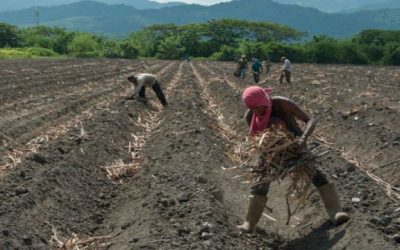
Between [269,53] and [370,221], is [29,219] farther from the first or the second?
[269,53]

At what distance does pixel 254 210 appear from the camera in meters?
6.88

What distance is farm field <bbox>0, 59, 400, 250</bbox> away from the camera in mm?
6629

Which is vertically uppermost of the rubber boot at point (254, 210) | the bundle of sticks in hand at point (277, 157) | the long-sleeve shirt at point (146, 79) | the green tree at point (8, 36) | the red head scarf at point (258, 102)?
the red head scarf at point (258, 102)

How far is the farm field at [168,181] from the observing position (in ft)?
21.7

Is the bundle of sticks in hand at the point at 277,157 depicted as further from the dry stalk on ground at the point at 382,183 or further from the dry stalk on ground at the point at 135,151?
the dry stalk on ground at the point at 135,151

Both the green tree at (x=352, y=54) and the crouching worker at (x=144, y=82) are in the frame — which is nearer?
the crouching worker at (x=144, y=82)

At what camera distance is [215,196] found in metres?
8.07

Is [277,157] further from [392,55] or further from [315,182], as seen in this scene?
[392,55]

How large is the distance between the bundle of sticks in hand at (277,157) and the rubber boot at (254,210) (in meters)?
0.21

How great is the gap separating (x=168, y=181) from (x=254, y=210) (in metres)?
2.10

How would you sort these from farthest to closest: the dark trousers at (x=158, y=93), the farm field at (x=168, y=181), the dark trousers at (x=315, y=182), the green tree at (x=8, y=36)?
1. the green tree at (x=8, y=36)
2. the dark trousers at (x=158, y=93)
3. the dark trousers at (x=315, y=182)
4. the farm field at (x=168, y=181)

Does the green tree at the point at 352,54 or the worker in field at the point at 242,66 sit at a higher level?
the worker in field at the point at 242,66

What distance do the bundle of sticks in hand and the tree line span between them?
214 ft

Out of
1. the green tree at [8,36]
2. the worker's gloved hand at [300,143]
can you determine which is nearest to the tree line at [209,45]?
the green tree at [8,36]
